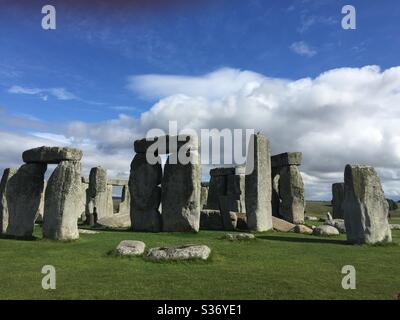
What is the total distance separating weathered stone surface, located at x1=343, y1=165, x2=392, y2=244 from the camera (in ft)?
47.7

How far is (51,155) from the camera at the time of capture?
15.9 metres

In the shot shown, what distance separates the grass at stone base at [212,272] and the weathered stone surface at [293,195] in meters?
11.6

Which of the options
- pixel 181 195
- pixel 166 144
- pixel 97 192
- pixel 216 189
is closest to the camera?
pixel 181 195

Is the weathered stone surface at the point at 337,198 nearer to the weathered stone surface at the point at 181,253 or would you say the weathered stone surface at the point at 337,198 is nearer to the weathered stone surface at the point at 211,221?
the weathered stone surface at the point at 211,221

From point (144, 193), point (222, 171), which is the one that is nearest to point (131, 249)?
point (144, 193)

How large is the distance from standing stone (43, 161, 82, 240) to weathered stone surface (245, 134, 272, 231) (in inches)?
312

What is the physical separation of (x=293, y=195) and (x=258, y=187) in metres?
7.28

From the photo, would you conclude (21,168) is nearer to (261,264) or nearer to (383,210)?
(261,264)

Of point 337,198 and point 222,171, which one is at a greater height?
point 222,171

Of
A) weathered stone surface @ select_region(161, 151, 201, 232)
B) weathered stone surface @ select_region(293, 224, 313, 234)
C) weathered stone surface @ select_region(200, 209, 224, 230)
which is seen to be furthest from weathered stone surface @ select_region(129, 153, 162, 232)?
weathered stone surface @ select_region(293, 224, 313, 234)

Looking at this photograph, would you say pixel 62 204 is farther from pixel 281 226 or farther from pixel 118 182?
pixel 118 182
